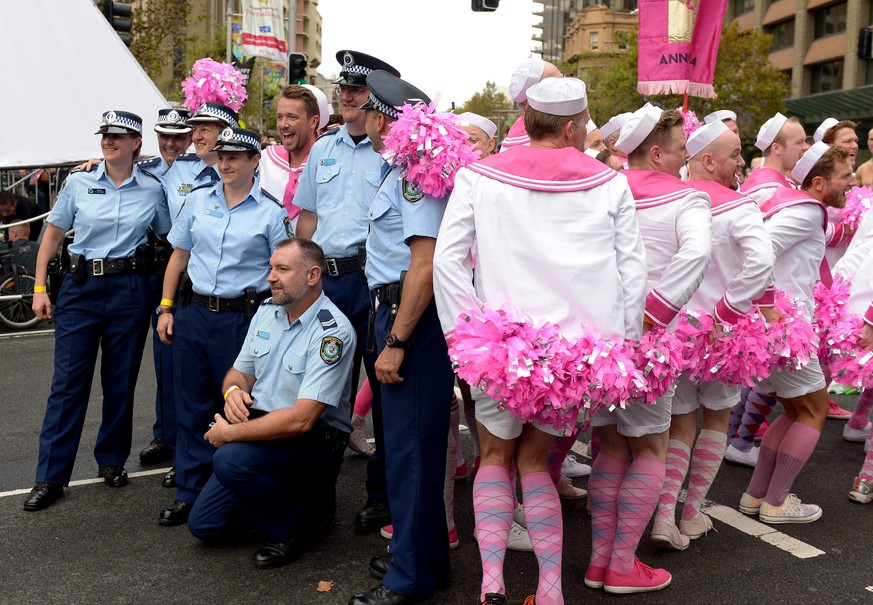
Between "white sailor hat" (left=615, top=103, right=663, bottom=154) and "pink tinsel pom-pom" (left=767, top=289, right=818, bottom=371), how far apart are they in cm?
115

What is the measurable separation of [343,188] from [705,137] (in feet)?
6.28

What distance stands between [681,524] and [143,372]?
19.0 ft

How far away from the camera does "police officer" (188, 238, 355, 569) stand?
4.46m

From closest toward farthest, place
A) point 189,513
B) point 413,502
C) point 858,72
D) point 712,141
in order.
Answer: point 413,502, point 712,141, point 189,513, point 858,72

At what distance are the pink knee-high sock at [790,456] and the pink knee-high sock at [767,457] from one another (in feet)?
0.19

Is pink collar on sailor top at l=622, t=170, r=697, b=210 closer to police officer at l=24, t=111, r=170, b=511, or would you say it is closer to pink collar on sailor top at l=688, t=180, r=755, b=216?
pink collar on sailor top at l=688, t=180, r=755, b=216

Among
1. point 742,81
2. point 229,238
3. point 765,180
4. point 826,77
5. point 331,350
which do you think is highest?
point 826,77

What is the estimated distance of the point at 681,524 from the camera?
16.3 ft

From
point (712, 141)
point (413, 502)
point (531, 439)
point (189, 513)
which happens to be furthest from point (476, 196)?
point (189, 513)

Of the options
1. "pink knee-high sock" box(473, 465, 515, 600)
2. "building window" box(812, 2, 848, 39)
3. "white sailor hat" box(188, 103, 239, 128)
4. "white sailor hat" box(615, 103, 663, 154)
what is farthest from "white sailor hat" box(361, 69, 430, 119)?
"building window" box(812, 2, 848, 39)

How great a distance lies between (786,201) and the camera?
5035 mm

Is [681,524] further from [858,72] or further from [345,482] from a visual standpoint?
[858,72]

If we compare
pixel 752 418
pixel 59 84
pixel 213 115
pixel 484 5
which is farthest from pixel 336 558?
pixel 484 5

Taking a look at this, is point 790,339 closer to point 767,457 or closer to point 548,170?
point 767,457
